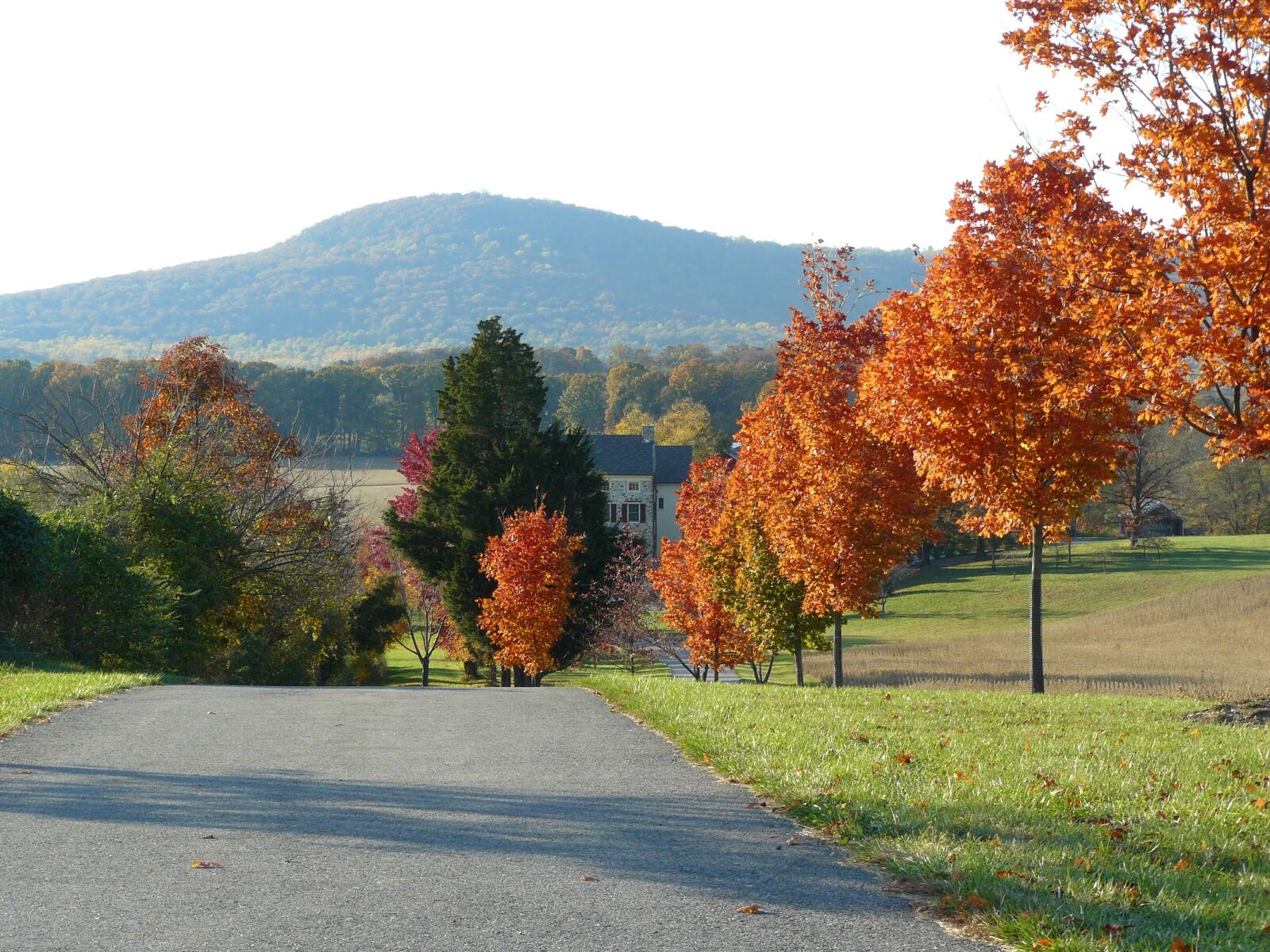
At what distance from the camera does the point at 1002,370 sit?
57.3ft

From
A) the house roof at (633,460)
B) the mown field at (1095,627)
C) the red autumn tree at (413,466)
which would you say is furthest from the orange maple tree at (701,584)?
the house roof at (633,460)

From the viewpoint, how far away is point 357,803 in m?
8.13

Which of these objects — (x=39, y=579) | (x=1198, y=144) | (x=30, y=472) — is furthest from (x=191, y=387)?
(x=1198, y=144)

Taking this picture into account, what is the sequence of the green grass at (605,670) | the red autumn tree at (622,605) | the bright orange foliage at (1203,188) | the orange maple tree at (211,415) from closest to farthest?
1. the bright orange foliage at (1203,188)
2. the orange maple tree at (211,415)
3. the red autumn tree at (622,605)
4. the green grass at (605,670)

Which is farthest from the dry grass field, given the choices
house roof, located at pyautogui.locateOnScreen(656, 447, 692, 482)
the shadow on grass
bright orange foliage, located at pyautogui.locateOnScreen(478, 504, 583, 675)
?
house roof, located at pyautogui.locateOnScreen(656, 447, 692, 482)

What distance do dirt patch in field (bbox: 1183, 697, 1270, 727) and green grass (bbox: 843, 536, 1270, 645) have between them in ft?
138

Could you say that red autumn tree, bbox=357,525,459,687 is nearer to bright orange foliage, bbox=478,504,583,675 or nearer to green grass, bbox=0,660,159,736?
A: bright orange foliage, bbox=478,504,583,675

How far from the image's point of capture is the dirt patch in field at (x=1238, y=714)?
13.6 metres

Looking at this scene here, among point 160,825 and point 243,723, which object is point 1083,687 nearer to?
point 243,723

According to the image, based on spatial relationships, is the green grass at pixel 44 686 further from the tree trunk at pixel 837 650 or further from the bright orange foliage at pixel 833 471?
the tree trunk at pixel 837 650

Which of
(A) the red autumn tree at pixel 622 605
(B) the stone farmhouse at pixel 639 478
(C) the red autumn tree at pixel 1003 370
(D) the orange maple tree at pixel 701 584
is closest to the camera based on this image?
(C) the red autumn tree at pixel 1003 370

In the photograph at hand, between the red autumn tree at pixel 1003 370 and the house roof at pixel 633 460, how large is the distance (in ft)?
221

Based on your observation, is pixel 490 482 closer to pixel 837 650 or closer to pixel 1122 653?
pixel 837 650

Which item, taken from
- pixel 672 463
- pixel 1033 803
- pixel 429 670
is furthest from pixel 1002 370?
pixel 672 463
